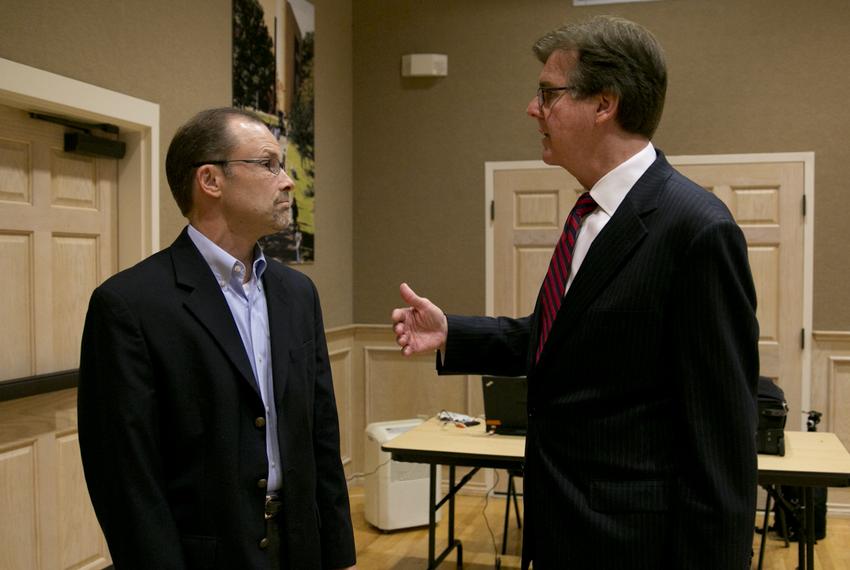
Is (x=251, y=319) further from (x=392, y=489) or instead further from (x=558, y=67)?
(x=392, y=489)

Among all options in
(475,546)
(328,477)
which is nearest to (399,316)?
(328,477)

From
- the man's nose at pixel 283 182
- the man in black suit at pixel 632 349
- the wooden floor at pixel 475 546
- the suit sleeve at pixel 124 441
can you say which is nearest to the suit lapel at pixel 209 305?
the suit sleeve at pixel 124 441

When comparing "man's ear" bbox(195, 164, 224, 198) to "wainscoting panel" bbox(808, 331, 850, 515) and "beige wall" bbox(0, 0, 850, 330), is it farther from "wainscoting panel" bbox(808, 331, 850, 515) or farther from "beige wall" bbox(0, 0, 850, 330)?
"wainscoting panel" bbox(808, 331, 850, 515)

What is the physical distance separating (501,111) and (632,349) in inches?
165

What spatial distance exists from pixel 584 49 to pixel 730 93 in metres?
3.93

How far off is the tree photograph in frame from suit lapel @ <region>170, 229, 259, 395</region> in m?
2.46

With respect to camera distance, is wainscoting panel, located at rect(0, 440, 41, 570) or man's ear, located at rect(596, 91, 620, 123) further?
wainscoting panel, located at rect(0, 440, 41, 570)

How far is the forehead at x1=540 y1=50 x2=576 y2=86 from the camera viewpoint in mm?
1521

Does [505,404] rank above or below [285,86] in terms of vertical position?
below

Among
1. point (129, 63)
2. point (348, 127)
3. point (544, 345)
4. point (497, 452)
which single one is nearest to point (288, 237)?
point (348, 127)

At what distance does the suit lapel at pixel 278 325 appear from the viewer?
1762 mm

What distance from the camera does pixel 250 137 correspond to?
1839 mm

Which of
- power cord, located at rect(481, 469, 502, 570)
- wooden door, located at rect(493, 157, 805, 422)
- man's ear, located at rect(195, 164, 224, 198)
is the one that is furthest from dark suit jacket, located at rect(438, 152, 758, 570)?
wooden door, located at rect(493, 157, 805, 422)

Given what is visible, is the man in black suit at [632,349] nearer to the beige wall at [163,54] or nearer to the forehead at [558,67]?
the forehead at [558,67]
